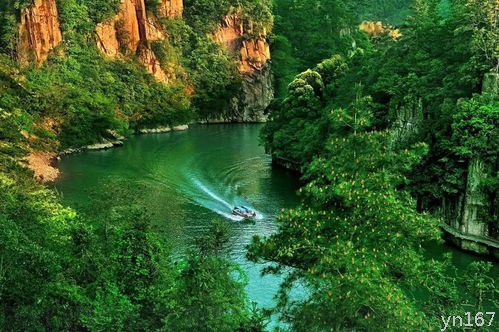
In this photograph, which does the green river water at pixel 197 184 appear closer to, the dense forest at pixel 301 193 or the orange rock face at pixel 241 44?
the dense forest at pixel 301 193

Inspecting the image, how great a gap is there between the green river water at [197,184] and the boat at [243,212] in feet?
1.42

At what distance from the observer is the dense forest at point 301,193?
12641 millimetres

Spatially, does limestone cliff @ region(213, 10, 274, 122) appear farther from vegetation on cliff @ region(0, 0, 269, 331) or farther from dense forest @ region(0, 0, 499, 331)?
vegetation on cliff @ region(0, 0, 269, 331)

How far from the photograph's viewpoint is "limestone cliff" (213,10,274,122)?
3787 inches

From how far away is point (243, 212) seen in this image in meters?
36.3

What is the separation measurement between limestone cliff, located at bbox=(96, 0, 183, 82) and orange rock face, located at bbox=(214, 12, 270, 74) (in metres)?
11.8

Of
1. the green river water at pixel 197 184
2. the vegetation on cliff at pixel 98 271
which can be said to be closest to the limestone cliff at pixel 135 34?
the green river water at pixel 197 184

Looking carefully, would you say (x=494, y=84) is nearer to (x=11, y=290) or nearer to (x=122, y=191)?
(x=122, y=191)

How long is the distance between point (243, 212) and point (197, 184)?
9.23 meters

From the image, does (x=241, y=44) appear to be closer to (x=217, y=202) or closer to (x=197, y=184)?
(x=197, y=184)

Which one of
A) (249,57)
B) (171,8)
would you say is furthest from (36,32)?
(249,57)

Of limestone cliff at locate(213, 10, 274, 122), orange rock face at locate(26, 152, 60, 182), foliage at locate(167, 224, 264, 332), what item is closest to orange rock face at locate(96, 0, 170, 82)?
limestone cliff at locate(213, 10, 274, 122)

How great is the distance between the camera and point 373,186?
13133 mm

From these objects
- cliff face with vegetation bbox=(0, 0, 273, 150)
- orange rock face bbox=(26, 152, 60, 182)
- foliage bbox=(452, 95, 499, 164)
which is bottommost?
orange rock face bbox=(26, 152, 60, 182)
